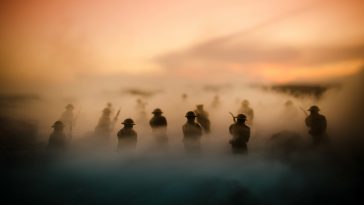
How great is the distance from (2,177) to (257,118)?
10716 mm

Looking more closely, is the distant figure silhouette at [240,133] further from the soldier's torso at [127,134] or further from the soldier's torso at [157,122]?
the soldier's torso at [127,134]

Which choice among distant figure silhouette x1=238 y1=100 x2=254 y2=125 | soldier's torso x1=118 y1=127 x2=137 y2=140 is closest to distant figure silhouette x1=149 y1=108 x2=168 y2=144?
soldier's torso x1=118 y1=127 x2=137 y2=140

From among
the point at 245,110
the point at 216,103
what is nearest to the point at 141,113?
the point at 216,103

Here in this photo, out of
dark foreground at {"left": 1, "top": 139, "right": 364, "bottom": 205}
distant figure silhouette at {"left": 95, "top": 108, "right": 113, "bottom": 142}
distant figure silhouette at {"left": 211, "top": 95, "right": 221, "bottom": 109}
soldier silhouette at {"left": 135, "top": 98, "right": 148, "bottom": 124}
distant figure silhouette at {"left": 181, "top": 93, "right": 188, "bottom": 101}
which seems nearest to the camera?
dark foreground at {"left": 1, "top": 139, "right": 364, "bottom": 205}

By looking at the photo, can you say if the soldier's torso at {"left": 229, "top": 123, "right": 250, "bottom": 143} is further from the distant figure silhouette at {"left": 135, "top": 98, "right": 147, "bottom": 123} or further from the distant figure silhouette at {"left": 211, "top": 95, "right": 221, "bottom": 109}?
the distant figure silhouette at {"left": 211, "top": 95, "right": 221, "bottom": 109}

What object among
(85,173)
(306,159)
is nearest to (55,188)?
(85,173)

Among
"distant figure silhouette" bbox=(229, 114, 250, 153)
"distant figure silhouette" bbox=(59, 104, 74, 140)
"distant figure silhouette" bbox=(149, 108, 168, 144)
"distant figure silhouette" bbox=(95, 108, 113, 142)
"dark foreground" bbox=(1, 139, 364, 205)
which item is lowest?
"dark foreground" bbox=(1, 139, 364, 205)

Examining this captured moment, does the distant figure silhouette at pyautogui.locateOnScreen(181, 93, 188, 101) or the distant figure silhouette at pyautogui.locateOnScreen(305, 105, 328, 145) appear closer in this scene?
the distant figure silhouette at pyautogui.locateOnScreen(305, 105, 328, 145)

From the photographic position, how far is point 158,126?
8.74m

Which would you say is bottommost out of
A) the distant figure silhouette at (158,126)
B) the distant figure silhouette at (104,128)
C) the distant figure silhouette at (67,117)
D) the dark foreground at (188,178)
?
the dark foreground at (188,178)

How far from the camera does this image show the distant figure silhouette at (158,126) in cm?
874

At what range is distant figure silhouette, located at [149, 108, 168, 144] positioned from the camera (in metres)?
8.74

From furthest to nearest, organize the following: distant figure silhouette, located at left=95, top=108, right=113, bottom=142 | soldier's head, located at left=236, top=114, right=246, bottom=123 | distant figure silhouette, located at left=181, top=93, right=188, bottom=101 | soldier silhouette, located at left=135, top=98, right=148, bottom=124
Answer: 1. distant figure silhouette, located at left=181, top=93, right=188, bottom=101
2. soldier silhouette, located at left=135, top=98, right=148, bottom=124
3. distant figure silhouette, located at left=95, top=108, right=113, bottom=142
4. soldier's head, located at left=236, top=114, right=246, bottom=123

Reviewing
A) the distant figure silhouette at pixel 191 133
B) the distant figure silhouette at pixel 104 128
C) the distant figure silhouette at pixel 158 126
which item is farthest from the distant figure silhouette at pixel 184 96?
Result: the distant figure silhouette at pixel 191 133
